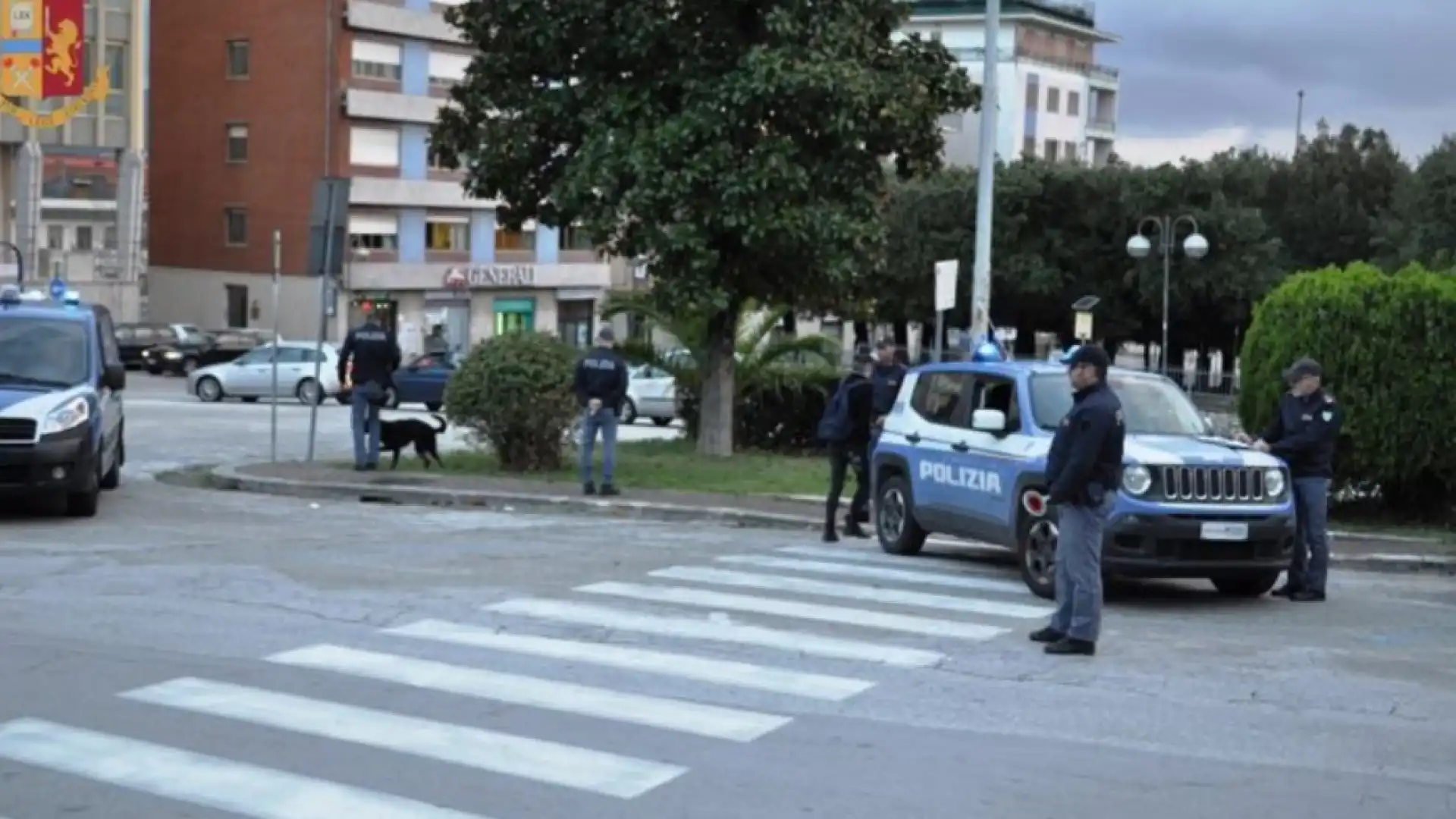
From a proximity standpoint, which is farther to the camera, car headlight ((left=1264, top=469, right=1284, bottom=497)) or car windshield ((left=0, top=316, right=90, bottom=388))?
car windshield ((left=0, top=316, right=90, bottom=388))

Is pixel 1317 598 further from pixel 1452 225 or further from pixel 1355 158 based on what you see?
pixel 1355 158

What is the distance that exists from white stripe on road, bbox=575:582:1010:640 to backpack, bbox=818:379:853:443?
13.2ft

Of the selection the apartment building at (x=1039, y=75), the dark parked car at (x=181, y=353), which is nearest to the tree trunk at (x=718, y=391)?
the dark parked car at (x=181, y=353)

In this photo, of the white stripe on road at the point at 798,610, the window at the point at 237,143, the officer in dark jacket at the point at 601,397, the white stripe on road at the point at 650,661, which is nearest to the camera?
the white stripe on road at the point at 650,661

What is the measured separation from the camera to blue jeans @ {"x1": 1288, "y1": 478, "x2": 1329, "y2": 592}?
534 inches

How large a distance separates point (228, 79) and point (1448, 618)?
62160mm

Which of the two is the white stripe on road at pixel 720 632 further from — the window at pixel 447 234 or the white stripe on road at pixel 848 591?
the window at pixel 447 234

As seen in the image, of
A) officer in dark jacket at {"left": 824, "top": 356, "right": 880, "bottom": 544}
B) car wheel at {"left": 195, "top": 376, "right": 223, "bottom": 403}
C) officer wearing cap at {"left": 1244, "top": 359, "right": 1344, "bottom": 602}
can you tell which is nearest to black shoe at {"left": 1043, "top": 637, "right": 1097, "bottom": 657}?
officer wearing cap at {"left": 1244, "top": 359, "right": 1344, "bottom": 602}

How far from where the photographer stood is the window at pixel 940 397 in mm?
14961

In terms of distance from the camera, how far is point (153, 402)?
42.8 meters

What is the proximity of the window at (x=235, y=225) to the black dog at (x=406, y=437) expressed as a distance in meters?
49.2

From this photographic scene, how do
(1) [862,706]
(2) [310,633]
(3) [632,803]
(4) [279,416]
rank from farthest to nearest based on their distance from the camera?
(4) [279,416], (2) [310,633], (1) [862,706], (3) [632,803]

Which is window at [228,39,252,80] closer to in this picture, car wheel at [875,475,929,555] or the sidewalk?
the sidewalk

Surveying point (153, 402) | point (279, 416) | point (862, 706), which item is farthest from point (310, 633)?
point (153, 402)
